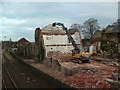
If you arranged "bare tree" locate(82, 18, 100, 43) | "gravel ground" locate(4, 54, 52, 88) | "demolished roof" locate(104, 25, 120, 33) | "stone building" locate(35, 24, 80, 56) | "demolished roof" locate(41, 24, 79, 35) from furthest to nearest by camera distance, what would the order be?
"bare tree" locate(82, 18, 100, 43)
"demolished roof" locate(104, 25, 120, 33)
"demolished roof" locate(41, 24, 79, 35)
"stone building" locate(35, 24, 80, 56)
"gravel ground" locate(4, 54, 52, 88)

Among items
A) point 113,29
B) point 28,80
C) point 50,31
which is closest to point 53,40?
point 50,31

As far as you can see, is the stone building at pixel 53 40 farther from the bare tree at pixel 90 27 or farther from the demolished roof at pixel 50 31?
the bare tree at pixel 90 27

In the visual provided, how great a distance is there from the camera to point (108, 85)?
10.3 metres

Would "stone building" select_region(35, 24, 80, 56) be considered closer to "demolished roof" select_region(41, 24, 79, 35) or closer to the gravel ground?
"demolished roof" select_region(41, 24, 79, 35)

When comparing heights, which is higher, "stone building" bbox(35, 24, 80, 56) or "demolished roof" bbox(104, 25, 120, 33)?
"demolished roof" bbox(104, 25, 120, 33)

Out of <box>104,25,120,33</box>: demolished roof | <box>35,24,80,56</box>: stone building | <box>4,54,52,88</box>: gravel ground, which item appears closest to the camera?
<box>4,54,52,88</box>: gravel ground

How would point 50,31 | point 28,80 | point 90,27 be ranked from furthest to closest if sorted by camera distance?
point 90,27, point 50,31, point 28,80

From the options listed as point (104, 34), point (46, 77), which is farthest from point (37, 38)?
point (46, 77)

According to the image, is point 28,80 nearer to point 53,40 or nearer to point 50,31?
point 53,40

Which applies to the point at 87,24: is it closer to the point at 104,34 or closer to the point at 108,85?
the point at 104,34

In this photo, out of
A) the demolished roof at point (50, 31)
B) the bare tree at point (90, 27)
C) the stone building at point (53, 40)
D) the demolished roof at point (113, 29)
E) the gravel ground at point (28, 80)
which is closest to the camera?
the gravel ground at point (28, 80)

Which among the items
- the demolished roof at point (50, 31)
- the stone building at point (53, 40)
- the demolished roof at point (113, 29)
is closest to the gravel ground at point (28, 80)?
the stone building at point (53, 40)

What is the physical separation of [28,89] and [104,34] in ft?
94.3

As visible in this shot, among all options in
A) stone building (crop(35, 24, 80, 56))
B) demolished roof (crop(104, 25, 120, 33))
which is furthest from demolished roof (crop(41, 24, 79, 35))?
demolished roof (crop(104, 25, 120, 33))
